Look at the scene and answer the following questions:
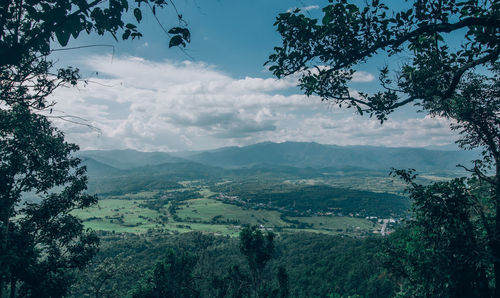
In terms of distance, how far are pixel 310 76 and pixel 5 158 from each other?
11.9 metres

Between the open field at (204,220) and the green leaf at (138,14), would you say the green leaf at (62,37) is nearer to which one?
the green leaf at (138,14)

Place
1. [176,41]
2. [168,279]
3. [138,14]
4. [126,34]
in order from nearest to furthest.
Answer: [176,41] < [138,14] < [126,34] < [168,279]

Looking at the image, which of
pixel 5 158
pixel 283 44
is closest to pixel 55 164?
pixel 5 158

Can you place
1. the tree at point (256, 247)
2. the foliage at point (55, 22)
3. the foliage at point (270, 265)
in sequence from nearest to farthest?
the foliage at point (55, 22), the tree at point (256, 247), the foliage at point (270, 265)

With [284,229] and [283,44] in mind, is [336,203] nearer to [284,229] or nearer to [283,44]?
[284,229]

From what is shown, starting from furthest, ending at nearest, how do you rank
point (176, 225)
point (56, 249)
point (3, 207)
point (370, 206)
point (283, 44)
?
point (370, 206), point (176, 225), point (56, 249), point (3, 207), point (283, 44)

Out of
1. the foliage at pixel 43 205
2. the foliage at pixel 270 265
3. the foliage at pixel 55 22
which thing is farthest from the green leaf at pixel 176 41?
the foliage at pixel 270 265

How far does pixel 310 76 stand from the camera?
15.1 ft

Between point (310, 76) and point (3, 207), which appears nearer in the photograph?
point (310, 76)

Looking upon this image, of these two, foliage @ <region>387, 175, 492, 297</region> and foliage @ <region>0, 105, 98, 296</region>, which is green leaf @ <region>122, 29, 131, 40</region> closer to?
foliage @ <region>387, 175, 492, 297</region>

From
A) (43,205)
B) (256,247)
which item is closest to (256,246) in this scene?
(256,247)

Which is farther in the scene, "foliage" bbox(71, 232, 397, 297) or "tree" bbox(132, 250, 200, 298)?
"foliage" bbox(71, 232, 397, 297)

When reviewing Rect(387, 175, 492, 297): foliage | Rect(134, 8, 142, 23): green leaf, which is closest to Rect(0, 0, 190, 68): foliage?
Rect(134, 8, 142, 23): green leaf

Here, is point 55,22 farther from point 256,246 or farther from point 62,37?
point 256,246
